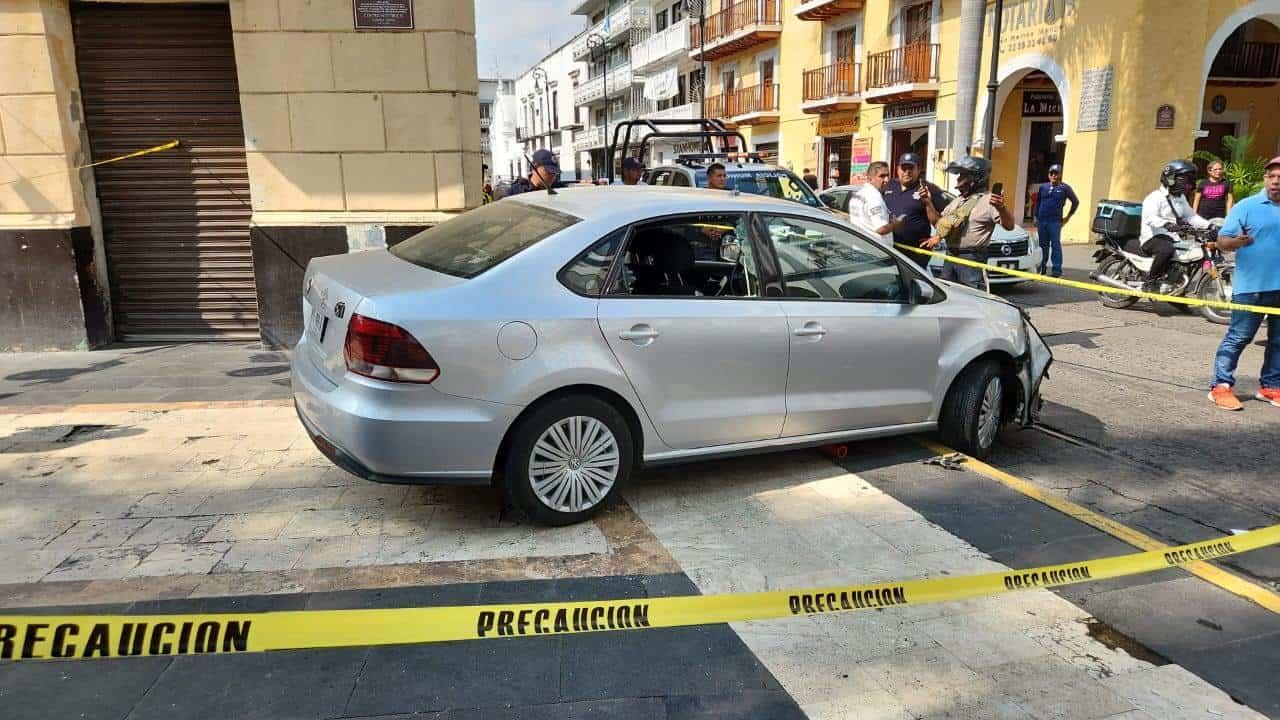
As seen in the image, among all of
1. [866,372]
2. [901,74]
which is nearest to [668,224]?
[866,372]

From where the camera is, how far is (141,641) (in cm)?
233

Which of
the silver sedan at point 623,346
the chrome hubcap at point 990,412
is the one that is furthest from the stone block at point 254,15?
the chrome hubcap at point 990,412

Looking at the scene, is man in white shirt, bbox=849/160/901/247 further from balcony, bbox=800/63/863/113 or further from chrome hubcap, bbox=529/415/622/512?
balcony, bbox=800/63/863/113

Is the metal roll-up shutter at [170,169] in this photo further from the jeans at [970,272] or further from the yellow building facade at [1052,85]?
the yellow building facade at [1052,85]

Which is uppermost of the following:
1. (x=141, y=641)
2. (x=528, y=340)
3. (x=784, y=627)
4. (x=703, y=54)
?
(x=703, y=54)

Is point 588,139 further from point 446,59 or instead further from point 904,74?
point 446,59

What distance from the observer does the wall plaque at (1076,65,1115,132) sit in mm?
18562

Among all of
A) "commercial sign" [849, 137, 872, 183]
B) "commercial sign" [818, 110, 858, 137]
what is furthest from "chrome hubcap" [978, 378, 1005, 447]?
"commercial sign" [818, 110, 858, 137]

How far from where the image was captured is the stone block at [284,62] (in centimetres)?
755

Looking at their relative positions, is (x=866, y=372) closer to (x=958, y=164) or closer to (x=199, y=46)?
(x=958, y=164)

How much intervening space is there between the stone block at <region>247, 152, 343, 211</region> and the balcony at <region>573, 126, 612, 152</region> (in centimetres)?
5126

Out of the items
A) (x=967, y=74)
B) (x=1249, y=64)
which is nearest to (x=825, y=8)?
(x=1249, y=64)

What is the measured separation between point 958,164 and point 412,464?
5.35 meters

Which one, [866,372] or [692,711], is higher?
[866,372]
